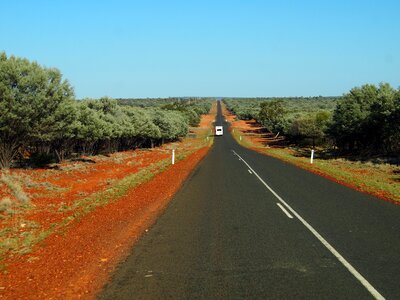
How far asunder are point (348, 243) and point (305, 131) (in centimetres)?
6396

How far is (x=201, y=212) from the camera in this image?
12.1 meters

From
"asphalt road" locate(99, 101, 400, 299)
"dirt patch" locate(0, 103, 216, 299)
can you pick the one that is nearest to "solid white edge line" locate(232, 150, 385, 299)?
"asphalt road" locate(99, 101, 400, 299)

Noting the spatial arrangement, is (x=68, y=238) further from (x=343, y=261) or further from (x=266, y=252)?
(x=343, y=261)

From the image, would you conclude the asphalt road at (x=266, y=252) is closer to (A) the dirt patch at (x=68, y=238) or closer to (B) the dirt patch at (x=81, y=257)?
(B) the dirt patch at (x=81, y=257)

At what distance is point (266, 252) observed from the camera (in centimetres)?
795

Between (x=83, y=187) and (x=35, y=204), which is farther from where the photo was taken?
(x=83, y=187)

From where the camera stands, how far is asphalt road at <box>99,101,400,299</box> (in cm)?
609

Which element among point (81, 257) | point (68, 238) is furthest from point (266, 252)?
point (68, 238)

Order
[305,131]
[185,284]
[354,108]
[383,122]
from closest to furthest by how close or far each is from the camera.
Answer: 1. [185,284]
2. [383,122]
3. [354,108]
4. [305,131]

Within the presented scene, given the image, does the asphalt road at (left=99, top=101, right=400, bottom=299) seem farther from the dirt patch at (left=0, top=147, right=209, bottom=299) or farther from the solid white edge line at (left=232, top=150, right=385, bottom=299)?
the dirt patch at (left=0, top=147, right=209, bottom=299)

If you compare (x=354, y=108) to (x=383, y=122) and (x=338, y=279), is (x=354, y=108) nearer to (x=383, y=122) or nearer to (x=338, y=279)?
(x=383, y=122)

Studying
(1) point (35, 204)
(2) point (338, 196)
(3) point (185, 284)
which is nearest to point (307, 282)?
(3) point (185, 284)

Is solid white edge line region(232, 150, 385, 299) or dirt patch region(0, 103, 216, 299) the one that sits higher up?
solid white edge line region(232, 150, 385, 299)

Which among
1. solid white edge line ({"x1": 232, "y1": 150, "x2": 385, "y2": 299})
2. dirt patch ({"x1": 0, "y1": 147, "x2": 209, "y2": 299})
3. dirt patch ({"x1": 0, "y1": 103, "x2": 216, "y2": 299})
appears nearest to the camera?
solid white edge line ({"x1": 232, "y1": 150, "x2": 385, "y2": 299})
